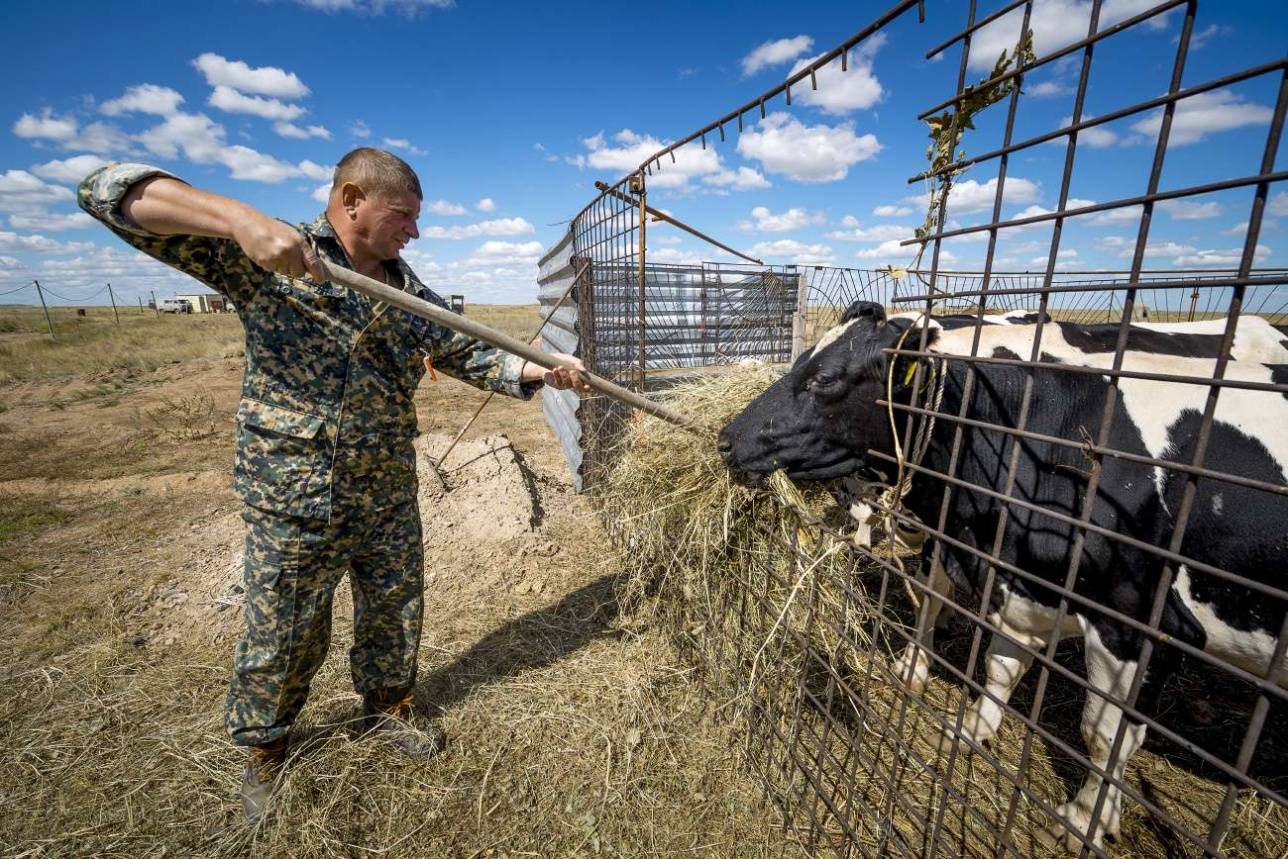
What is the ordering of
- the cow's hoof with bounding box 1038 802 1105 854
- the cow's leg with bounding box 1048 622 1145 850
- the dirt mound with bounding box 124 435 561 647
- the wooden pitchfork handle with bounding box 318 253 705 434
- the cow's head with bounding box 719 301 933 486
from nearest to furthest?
the wooden pitchfork handle with bounding box 318 253 705 434 → the cow's leg with bounding box 1048 622 1145 850 → the cow's hoof with bounding box 1038 802 1105 854 → the cow's head with bounding box 719 301 933 486 → the dirt mound with bounding box 124 435 561 647

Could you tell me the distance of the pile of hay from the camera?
218cm

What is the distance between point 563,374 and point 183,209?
149 centimetres

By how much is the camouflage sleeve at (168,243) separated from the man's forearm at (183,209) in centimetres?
3

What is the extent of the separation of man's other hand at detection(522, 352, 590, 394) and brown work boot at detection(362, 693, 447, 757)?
179cm

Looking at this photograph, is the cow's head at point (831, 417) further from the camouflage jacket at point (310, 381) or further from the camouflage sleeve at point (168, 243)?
the camouflage sleeve at point (168, 243)

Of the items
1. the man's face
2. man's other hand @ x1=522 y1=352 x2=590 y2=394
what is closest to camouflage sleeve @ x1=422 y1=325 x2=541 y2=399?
man's other hand @ x1=522 y1=352 x2=590 y2=394

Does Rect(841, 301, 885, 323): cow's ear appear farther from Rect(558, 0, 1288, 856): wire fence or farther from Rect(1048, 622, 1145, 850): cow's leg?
Rect(1048, 622, 1145, 850): cow's leg

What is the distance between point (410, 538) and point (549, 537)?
2493 millimetres

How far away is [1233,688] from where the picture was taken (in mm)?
3420

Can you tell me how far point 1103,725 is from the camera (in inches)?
89.9

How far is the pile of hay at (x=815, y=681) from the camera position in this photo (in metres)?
2.18

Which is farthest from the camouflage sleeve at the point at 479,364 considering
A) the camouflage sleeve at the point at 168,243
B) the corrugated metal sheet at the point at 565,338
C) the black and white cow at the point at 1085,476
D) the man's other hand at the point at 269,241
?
the corrugated metal sheet at the point at 565,338

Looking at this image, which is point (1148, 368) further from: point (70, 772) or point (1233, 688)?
point (70, 772)

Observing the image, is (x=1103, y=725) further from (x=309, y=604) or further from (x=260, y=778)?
(x=260, y=778)
